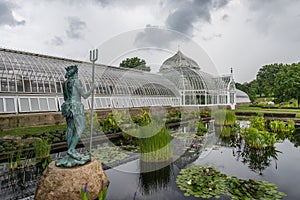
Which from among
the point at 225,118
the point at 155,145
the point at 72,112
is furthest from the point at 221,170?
the point at 225,118

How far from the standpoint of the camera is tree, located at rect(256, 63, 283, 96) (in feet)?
166

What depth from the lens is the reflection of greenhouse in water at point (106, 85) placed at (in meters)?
10.8

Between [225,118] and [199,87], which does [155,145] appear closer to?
[225,118]

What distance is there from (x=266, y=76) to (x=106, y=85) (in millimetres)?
55256

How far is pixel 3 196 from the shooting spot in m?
3.66

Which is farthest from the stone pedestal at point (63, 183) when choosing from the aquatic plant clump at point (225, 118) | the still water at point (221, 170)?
the aquatic plant clump at point (225, 118)

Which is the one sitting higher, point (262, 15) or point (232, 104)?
point (262, 15)

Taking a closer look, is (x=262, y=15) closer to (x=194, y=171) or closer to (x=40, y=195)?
(x=194, y=171)

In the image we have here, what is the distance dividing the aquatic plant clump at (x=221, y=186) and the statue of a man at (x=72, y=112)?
2312 millimetres

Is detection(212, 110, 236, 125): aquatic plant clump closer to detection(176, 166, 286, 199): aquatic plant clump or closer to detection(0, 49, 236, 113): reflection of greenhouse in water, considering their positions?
detection(176, 166, 286, 199): aquatic plant clump

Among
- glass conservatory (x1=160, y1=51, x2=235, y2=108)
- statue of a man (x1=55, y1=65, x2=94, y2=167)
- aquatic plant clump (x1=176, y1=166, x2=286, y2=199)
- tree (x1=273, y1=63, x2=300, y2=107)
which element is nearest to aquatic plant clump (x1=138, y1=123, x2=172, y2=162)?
aquatic plant clump (x1=176, y1=166, x2=286, y2=199)

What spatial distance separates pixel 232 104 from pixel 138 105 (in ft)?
47.5

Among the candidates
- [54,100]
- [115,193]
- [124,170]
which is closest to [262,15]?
[124,170]

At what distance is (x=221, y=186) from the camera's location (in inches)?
160
